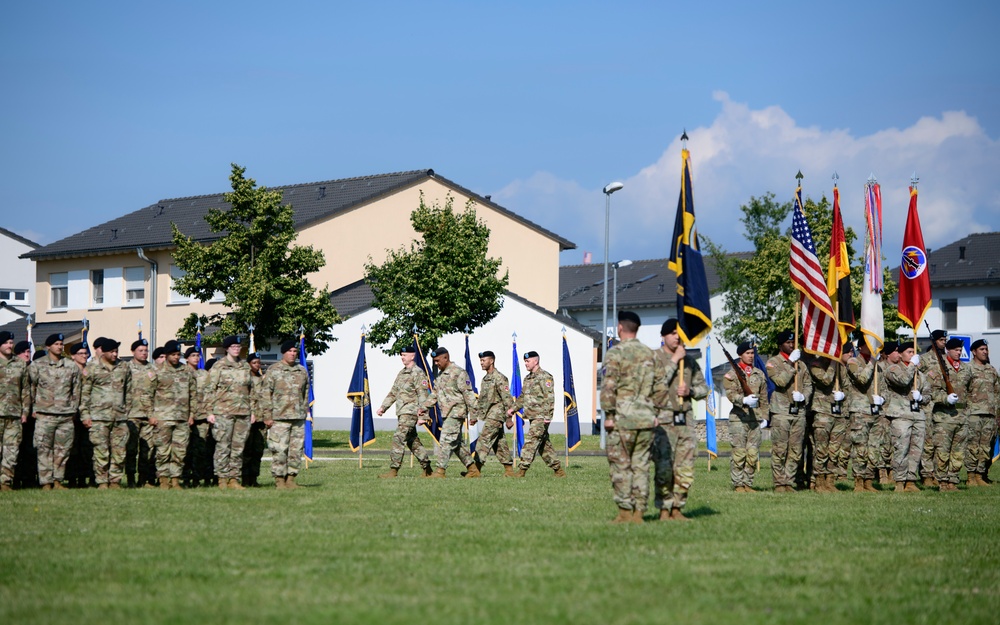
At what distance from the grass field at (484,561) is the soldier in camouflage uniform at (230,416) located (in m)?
2.07

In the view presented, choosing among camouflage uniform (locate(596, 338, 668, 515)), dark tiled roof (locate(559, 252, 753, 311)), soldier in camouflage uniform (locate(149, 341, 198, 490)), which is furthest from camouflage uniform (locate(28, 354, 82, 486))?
dark tiled roof (locate(559, 252, 753, 311))

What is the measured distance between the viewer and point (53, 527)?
1302 cm

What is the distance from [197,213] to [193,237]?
6810 mm

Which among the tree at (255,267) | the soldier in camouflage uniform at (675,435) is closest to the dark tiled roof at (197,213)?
the tree at (255,267)

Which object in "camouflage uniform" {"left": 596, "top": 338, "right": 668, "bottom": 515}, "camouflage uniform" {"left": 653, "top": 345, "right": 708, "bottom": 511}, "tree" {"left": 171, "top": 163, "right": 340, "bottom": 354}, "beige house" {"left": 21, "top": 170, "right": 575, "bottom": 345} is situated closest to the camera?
"camouflage uniform" {"left": 596, "top": 338, "right": 668, "bottom": 515}

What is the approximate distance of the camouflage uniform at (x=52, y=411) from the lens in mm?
18594

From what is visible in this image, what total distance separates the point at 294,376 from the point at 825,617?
12.3m

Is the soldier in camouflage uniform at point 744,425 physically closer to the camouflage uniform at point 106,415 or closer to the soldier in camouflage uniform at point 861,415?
the soldier in camouflage uniform at point 861,415

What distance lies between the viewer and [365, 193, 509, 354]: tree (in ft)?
141

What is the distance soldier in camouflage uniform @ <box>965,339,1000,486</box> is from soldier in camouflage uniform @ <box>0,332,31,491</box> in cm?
1532

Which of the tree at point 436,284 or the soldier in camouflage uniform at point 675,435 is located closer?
the soldier in camouflage uniform at point 675,435

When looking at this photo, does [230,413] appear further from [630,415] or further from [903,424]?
[903,424]

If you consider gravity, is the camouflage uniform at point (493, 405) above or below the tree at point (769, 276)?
below

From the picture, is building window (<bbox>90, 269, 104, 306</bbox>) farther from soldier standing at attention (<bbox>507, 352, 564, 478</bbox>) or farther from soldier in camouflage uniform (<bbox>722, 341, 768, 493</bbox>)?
soldier in camouflage uniform (<bbox>722, 341, 768, 493</bbox>)
